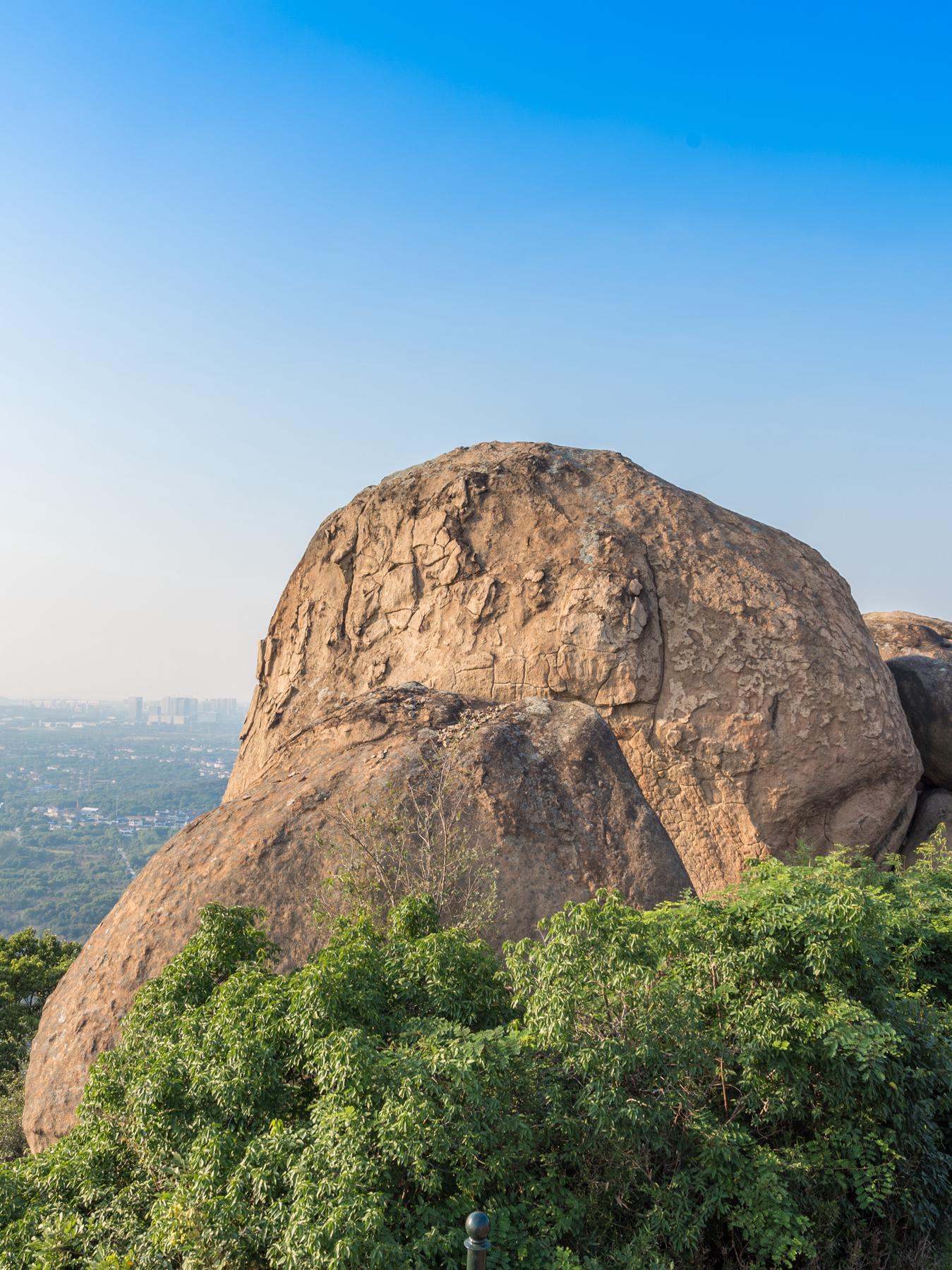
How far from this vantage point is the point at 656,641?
17.2m

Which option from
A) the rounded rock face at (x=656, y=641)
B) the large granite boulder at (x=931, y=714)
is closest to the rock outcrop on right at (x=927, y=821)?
the large granite boulder at (x=931, y=714)

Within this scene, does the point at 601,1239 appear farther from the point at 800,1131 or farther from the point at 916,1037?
the point at 916,1037

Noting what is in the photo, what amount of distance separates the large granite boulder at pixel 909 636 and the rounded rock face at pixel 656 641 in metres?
5.88

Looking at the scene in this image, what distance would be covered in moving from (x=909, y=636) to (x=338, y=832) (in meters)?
18.4

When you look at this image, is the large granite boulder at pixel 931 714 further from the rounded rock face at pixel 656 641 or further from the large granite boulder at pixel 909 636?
the rounded rock face at pixel 656 641

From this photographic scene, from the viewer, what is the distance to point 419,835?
11.3m

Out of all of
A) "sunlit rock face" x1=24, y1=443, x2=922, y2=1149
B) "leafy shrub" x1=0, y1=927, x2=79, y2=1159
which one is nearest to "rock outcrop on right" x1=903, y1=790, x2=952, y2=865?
"sunlit rock face" x1=24, y1=443, x2=922, y2=1149

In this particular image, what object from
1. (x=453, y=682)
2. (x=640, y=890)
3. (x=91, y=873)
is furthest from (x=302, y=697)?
(x=91, y=873)

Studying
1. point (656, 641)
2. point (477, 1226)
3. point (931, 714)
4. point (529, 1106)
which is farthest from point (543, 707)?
point (931, 714)

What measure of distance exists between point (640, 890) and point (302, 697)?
35.3 feet

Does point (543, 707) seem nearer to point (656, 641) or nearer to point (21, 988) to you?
point (656, 641)

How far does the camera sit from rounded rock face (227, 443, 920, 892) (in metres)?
16.7

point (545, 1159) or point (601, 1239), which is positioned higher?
point (545, 1159)

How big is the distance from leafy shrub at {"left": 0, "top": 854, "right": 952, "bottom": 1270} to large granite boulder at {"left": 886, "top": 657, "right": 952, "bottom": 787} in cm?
1351
